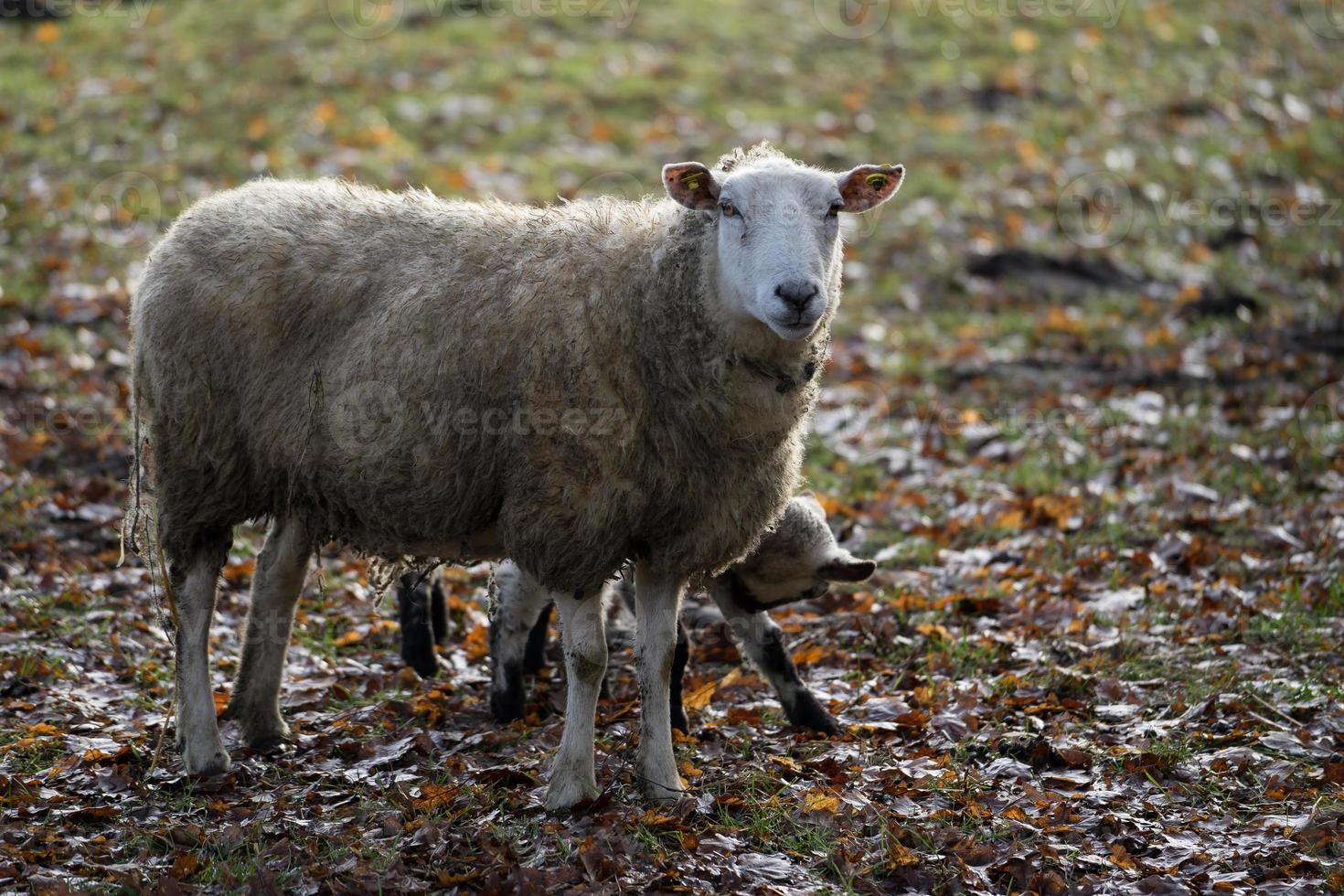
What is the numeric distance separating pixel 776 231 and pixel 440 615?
9.91 feet

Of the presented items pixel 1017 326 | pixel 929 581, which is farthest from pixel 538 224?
pixel 1017 326

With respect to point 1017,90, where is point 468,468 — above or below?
below

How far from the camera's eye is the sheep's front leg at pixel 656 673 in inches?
188

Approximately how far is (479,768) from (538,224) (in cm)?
206

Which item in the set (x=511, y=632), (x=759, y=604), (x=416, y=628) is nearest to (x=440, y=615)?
(x=416, y=628)

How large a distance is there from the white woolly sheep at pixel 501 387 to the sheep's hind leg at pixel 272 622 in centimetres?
1

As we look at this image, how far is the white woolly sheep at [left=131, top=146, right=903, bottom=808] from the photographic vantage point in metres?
4.65

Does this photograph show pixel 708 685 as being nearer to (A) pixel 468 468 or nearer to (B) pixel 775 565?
(B) pixel 775 565

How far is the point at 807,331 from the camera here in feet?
14.5

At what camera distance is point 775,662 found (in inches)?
218

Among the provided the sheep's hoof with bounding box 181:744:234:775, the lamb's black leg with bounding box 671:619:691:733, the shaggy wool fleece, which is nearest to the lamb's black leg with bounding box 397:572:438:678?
the shaggy wool fleece

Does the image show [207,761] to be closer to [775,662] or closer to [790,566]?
[775,662]

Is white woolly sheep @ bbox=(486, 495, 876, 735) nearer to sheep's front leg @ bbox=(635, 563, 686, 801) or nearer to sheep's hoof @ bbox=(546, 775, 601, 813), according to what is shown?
sheep's front leg @ bbox=(635, 563, 686, 801)

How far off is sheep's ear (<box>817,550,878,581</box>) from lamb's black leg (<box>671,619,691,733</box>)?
2.19ft
